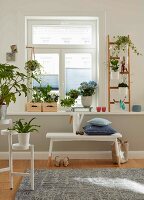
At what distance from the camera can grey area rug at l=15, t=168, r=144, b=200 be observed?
13.2ft

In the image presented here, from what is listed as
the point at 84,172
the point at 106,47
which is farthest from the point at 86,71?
the point at 84,172

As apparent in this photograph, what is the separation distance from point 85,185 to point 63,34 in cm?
391

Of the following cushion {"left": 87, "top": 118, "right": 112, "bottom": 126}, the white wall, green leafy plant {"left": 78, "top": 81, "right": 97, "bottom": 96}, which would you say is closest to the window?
the white wall

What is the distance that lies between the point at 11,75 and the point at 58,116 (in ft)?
6.68

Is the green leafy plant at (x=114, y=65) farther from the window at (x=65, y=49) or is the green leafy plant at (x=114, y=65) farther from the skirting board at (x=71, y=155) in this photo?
the skirting board at (x=71, y=155)

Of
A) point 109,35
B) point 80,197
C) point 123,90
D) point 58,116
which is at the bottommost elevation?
point 80,197

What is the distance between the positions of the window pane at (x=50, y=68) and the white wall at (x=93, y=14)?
48 centimetres

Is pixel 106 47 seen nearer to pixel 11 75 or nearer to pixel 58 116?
pixel 58 116


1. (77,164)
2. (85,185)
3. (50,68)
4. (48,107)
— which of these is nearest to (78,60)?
(50,68)

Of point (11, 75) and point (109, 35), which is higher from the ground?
point (109, 35)

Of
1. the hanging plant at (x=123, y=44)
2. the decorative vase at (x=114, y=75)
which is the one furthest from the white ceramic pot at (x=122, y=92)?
the hanging plant at (x=123, y=44)

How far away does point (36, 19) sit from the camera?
295 inches

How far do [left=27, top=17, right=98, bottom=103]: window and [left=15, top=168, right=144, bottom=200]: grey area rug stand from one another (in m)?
2.71

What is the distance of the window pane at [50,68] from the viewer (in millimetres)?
7613
